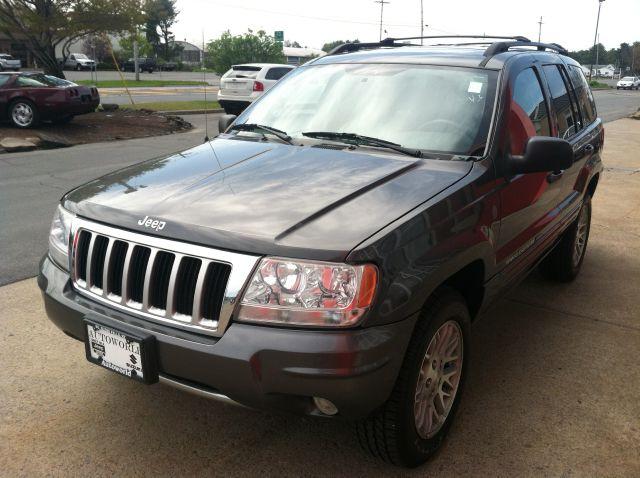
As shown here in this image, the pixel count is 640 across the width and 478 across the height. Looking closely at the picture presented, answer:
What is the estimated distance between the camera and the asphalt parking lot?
8.74ft

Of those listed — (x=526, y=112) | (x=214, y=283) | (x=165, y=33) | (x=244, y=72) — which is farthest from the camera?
(x=165, y=33)

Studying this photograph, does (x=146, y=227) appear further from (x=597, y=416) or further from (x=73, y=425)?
(x=597, y=416)

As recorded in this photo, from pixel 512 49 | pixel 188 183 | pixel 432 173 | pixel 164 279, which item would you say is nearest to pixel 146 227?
pixel 164 279

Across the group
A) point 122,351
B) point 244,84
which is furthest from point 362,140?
point 244,84

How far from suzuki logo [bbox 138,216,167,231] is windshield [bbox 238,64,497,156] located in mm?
1245

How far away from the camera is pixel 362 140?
10.7ft

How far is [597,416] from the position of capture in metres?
3.06

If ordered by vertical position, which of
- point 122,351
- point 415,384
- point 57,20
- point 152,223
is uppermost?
point 57,20

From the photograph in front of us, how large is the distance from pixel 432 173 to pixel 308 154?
651 mm

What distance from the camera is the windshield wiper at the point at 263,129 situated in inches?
135

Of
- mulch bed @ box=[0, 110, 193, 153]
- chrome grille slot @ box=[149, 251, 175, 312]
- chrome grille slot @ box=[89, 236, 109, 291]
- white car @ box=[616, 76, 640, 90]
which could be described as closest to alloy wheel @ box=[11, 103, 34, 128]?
mulch bed @ box=[0, 110, 193, 153]

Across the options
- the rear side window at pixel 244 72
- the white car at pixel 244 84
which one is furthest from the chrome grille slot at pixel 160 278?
the rear side window at pixel 244 72

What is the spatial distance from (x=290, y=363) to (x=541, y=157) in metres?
1.67

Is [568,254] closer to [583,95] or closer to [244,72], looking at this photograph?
[583,95]
